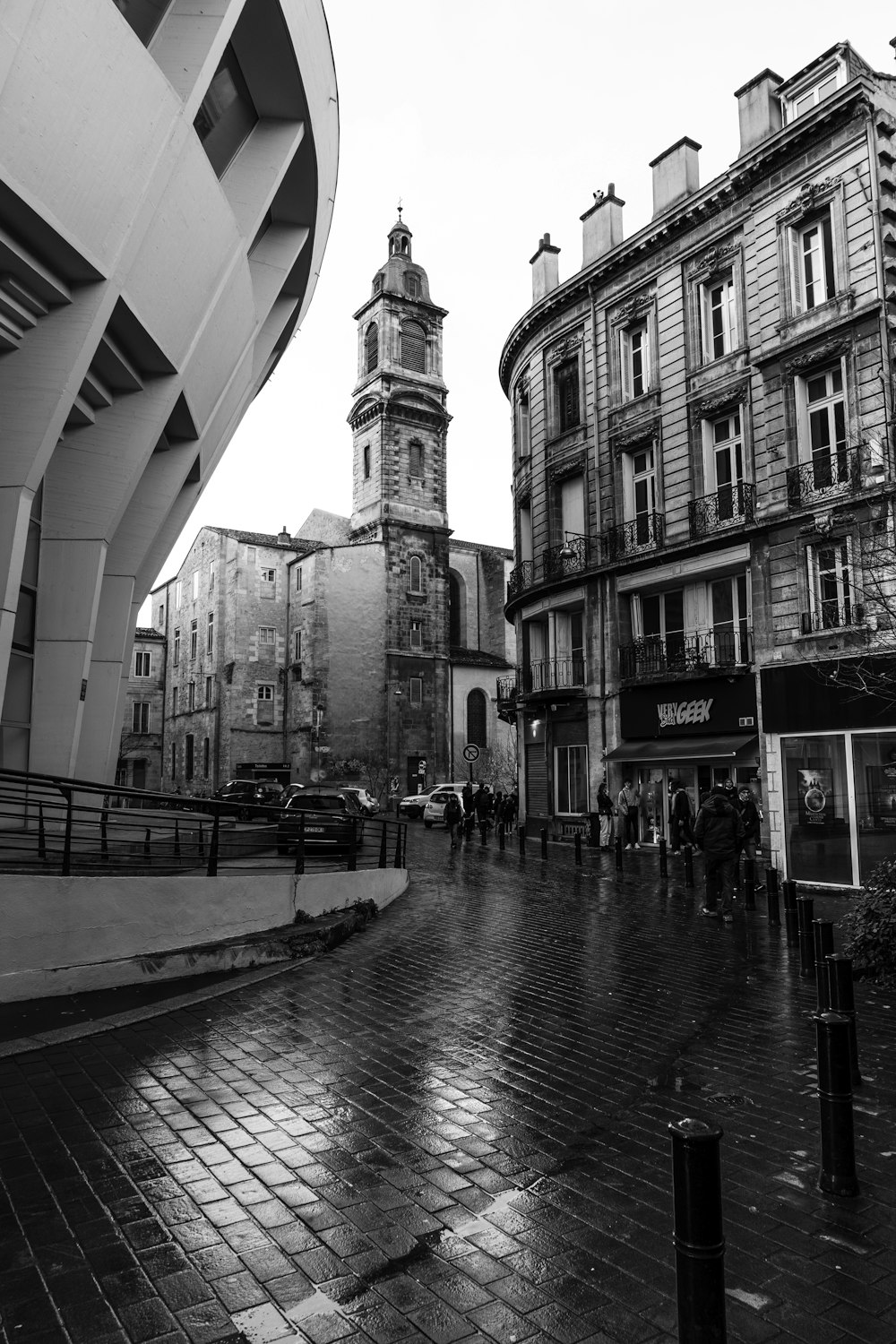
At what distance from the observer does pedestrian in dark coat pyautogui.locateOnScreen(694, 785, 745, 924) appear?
12.0 m

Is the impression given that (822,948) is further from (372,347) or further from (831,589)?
(372,347)

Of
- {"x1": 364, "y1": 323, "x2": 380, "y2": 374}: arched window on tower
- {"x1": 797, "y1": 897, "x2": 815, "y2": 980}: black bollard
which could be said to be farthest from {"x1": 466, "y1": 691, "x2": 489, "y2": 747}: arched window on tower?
{"x1": 797, "y1": 897, "x2": 815, "y2": 980}: black bollard

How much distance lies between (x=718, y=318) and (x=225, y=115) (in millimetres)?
14933

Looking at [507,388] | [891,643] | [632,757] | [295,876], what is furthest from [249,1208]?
[507,388]

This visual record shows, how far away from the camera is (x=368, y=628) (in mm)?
54000

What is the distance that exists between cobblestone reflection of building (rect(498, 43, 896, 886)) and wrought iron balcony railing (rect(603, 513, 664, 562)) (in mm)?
76

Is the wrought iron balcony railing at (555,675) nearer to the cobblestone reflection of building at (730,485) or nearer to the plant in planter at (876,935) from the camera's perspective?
the cobblestone reflection of building at (730,485)

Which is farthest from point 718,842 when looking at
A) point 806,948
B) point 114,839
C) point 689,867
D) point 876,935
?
point 114,839

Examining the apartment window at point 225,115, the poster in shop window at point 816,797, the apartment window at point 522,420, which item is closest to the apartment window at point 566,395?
the apartment window at point 522,420

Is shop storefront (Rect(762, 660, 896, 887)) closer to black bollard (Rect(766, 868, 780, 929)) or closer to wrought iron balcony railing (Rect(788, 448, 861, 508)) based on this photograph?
black bollard (Rect(766, 868, 780, 929))

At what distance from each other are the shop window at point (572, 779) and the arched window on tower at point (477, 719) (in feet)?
93.5

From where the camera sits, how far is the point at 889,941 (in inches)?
318

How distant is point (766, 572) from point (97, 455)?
1487cm

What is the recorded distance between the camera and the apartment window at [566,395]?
93.6 ft
